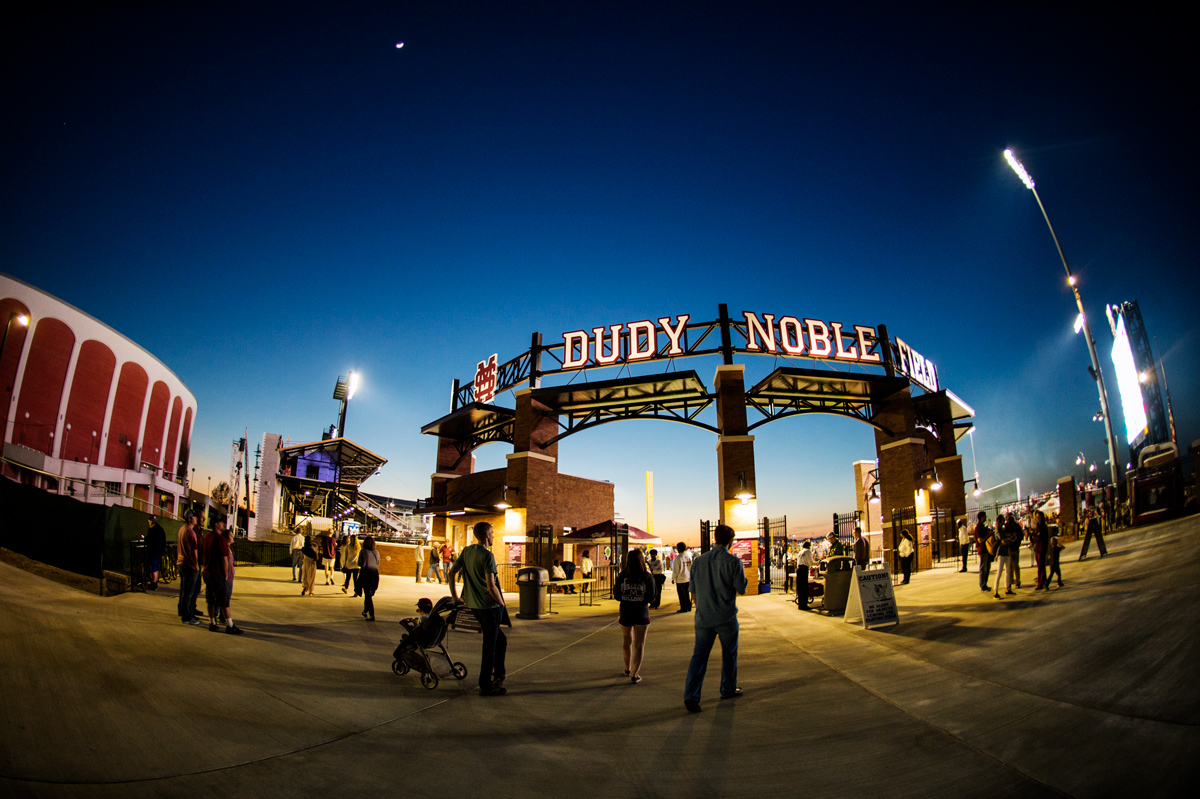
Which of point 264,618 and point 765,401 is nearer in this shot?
point 264,618

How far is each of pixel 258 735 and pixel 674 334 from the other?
20215 millimetres

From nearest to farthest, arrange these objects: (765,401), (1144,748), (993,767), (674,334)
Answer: (1144,748)
(993,767)
(674,334)
(765,401)

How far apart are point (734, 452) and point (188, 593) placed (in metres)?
17.0

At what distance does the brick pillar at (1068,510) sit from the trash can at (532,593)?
1206 centimetres

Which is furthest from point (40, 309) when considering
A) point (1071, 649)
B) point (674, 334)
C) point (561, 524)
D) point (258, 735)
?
point (1071, 649)

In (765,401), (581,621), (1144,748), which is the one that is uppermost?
(765,401)

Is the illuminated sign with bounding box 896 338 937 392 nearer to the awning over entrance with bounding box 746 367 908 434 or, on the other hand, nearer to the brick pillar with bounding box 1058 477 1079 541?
the awning over entrance with bounding box 746 367 908 434

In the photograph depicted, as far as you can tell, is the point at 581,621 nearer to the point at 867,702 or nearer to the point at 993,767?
the point at 867,702

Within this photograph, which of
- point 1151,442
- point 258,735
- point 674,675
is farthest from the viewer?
point 674,675

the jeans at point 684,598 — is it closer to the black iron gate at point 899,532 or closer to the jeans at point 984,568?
the jeans at point 984,568

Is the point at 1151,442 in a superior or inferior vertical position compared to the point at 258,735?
superior

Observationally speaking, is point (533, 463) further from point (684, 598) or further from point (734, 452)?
point (684, 598)

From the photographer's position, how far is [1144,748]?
2824mm

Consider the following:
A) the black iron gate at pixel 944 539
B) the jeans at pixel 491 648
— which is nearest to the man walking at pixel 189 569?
the jeans at pixel 491 648
